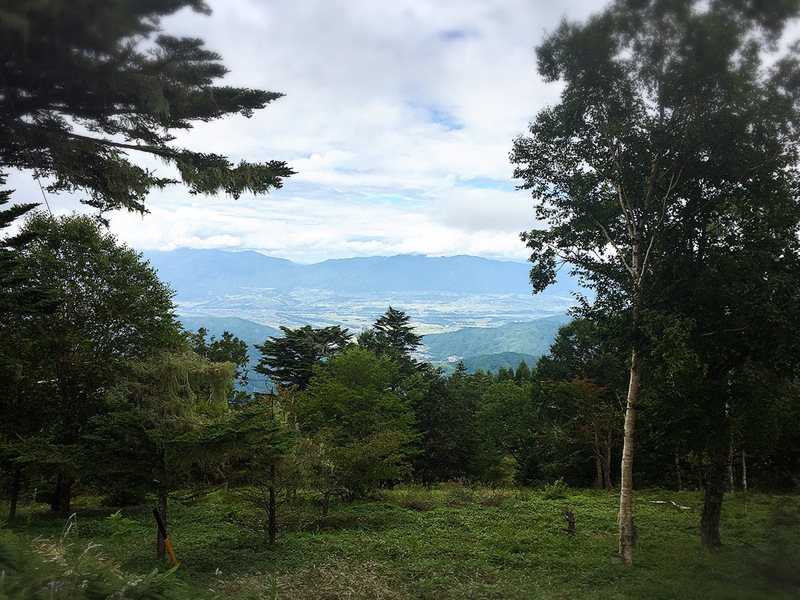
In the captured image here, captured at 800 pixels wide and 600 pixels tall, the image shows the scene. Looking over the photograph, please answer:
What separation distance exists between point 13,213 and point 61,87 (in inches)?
240

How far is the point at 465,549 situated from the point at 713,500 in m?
6.12

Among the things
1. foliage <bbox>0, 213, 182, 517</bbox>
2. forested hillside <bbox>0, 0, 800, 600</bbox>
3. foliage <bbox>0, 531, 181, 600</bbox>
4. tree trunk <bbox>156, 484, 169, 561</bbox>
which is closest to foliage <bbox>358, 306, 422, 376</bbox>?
forested hillside <bbox>0, 0, 800, 600</bbox>

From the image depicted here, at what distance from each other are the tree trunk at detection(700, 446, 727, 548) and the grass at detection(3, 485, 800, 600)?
372 mm

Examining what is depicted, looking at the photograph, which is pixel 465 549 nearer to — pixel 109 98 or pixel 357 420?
pixel 357 420

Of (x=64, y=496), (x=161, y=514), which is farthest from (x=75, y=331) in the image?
(x=161, y=514)

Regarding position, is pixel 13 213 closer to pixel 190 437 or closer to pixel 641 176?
pixel 190 437

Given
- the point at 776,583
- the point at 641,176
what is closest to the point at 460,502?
the point at 641,176

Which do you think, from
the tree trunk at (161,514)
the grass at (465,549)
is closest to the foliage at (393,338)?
the grass at (465,549)

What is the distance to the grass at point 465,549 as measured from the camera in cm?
658

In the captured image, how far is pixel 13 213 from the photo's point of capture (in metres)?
10.8

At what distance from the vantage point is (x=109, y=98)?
22.4 ft

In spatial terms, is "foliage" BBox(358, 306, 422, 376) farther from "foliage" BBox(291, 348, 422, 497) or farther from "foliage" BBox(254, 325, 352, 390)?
"foliage" BBox(291, 348, 422, 497)

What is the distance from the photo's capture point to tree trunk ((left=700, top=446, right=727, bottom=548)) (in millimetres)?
11180

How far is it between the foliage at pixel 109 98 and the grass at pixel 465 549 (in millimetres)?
5324
